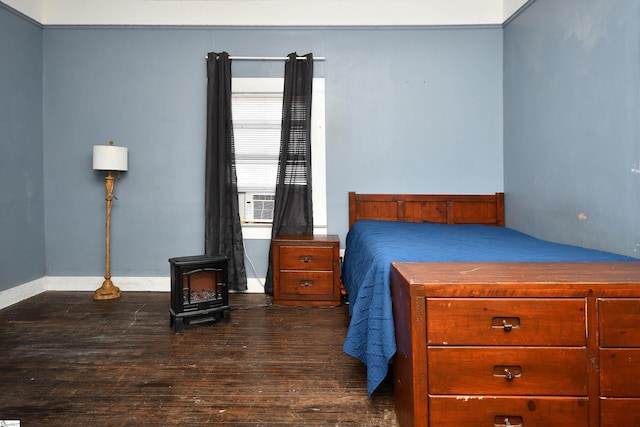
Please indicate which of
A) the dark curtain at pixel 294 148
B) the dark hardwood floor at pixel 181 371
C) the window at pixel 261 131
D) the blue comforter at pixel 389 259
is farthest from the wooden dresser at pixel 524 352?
the window at pixel 261 131

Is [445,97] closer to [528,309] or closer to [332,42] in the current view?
[332,42]

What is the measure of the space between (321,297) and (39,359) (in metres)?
1.89

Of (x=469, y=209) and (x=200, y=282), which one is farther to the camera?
(x=469, y=209)

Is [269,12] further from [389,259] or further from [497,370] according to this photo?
[497,370]

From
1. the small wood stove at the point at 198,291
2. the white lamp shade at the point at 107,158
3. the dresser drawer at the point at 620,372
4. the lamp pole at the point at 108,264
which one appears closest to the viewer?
the dresser drawer at the point at 620,372

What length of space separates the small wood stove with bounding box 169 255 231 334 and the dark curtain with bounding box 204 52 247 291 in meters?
0.69

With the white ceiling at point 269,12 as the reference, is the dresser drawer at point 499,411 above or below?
below

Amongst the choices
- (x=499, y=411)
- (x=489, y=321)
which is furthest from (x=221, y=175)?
(x=499, y=411)

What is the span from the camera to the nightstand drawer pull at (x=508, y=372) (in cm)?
118

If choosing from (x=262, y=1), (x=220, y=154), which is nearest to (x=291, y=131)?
(x=220, y=154)

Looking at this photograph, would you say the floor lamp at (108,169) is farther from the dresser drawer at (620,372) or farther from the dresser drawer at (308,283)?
the dresser drawer at (620,372)

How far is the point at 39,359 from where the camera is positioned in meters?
2.08

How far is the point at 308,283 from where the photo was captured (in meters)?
3.03

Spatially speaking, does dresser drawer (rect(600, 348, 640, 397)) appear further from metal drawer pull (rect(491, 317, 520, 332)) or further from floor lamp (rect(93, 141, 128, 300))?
floor lamp (rect(93, 141, 128, 300))
